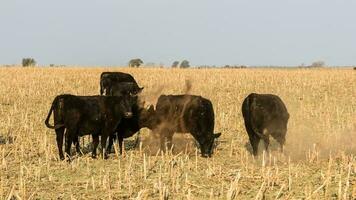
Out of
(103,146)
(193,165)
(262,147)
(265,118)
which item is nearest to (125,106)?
(103,146)

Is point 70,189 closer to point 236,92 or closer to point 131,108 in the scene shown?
point 131,108

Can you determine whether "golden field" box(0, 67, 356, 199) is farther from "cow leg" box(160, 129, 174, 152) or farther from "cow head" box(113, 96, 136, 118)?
"cow head" box(113, 96, 136, 118)

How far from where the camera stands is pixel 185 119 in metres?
10.9

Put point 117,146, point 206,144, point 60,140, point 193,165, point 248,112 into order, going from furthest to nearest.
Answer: point 117,146 → point 206,144 → point 248,112 → point 60,140 → point 193,165

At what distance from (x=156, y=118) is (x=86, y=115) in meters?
1.77

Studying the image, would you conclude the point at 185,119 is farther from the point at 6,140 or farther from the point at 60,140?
the point at 6,140

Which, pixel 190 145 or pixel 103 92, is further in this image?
pixel 103 92

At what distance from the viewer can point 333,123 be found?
47.2 ft

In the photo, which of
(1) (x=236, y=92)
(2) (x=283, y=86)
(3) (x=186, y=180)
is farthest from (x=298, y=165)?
(2) (x=283, y=86)

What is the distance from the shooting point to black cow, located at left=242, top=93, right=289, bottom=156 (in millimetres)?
10062

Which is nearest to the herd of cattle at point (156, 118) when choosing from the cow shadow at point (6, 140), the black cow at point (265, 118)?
the black cow at point (265, 118)

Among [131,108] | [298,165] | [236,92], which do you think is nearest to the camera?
[298,165]

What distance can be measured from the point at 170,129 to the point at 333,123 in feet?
18.5

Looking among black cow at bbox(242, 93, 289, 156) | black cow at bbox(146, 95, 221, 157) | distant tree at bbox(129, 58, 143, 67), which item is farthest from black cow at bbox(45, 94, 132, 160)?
distant tree at bbox(129, 58, 143, 67)
